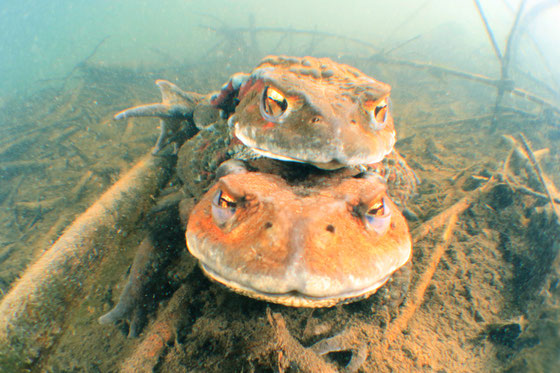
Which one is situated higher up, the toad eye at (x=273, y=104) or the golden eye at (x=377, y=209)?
the toad eye at (x=273, y=104)

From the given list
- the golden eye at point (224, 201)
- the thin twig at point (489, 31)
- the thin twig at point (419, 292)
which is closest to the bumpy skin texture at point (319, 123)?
the golden eye at point (224, 201)

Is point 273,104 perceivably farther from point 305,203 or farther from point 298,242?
point 298,242

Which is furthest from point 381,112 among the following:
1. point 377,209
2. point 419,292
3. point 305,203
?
point 419,292

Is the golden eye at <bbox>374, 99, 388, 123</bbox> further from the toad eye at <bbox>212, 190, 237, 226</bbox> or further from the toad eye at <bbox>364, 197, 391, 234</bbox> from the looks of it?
the toad eye at <bbox>212, 190, 237, 226</bbox>

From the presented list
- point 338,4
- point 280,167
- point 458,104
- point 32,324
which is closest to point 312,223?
point 280,167

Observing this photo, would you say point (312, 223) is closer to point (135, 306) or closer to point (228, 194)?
point (228, 194)

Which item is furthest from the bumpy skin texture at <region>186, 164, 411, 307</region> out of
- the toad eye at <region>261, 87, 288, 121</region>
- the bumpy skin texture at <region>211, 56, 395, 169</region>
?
the toad eye at <region>261, 87, 288, 121</region>

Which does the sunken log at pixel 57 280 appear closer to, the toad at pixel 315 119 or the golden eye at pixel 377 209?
the toad at pixel 315 119
